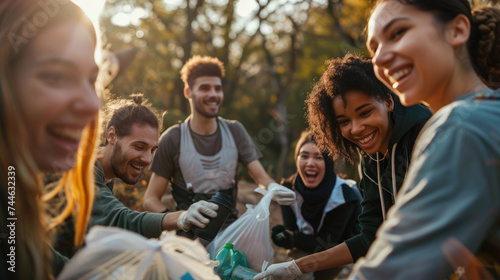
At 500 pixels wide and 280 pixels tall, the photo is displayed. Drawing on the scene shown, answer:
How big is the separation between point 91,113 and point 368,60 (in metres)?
1.87

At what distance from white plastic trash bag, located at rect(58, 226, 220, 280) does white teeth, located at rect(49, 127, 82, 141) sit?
30 cm

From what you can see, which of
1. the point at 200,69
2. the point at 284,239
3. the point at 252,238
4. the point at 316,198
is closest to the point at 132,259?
→ the point at 252,238

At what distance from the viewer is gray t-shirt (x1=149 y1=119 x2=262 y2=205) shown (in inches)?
162

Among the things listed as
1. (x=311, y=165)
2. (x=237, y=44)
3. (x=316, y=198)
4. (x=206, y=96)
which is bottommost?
(x=316, y=198)

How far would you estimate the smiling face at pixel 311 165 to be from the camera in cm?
393

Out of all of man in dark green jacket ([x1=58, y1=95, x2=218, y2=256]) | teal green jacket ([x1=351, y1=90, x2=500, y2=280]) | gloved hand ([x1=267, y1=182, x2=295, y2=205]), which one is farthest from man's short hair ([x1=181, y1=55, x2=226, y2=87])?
teal green jacket ([x1=351, y1=90, x2=500, y2=280])

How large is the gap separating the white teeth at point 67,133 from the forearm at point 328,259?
5.65ft

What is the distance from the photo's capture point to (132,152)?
2693 mm

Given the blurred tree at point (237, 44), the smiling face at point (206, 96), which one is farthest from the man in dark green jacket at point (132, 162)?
the blurred tree at point (237, 44)

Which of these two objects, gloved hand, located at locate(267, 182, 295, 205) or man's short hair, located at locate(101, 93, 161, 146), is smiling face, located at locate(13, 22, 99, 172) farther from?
gloved hand, located at locate(267, 182, 295, 205)

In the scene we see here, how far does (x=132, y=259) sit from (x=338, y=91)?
5.26 ft

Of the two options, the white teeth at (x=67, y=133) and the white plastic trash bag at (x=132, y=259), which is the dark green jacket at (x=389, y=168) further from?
the white teeth at (x=67, y=133)

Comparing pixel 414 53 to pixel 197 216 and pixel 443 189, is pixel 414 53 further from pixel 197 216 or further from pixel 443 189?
pixel 197 216

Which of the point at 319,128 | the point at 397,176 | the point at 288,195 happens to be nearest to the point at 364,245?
the point at 397,176
